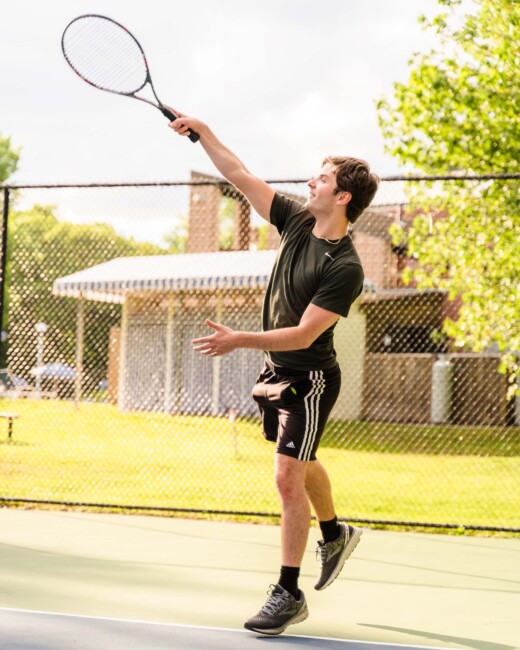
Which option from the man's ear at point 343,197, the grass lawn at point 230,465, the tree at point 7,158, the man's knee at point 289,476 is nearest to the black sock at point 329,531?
the man's knee at point 289,476

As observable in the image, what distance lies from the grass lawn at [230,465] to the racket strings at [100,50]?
3231 millimetres

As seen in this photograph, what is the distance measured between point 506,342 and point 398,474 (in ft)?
5.78

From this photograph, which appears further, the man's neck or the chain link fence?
the chain link fence

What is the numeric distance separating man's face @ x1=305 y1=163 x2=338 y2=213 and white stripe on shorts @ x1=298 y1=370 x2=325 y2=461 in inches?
24.5

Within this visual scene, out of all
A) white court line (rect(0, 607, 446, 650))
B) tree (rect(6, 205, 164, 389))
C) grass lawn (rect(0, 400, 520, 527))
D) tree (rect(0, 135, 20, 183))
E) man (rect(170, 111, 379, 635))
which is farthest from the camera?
tree (rect(0, 135, 20, 183))

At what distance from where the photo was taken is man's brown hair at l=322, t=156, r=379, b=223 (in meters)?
4.06

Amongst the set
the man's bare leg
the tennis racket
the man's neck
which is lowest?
the man's bare leg

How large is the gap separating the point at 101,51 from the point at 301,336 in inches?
96.7

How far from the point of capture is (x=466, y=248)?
11.6m

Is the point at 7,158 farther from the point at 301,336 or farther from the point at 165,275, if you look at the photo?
the point at 301,336

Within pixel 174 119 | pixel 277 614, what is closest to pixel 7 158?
pixel 174 119

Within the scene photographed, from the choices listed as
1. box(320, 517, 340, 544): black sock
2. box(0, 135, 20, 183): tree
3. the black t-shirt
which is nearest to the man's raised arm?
the black t-shirt

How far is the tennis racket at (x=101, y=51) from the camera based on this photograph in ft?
17.9

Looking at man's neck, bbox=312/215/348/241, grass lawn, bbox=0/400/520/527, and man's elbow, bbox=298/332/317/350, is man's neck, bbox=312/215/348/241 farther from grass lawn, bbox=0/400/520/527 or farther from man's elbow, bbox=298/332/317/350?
grass lawn, bbox=0/400/520/527
